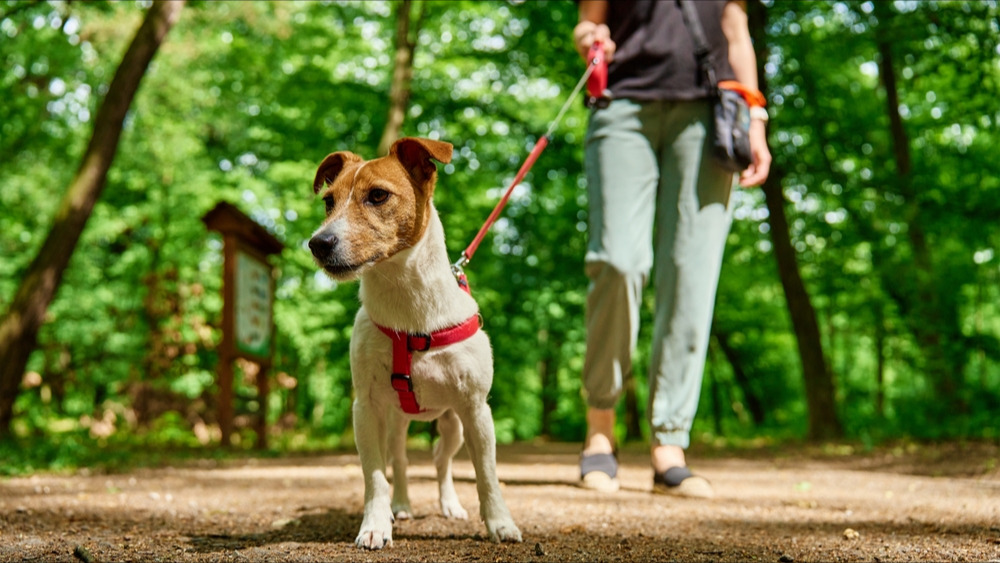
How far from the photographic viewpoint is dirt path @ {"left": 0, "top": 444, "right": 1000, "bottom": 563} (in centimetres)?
260

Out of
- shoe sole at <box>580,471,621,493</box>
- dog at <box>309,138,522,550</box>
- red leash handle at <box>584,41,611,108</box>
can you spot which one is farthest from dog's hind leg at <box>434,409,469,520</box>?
red leash handle at <box>584,41,611,108</box>

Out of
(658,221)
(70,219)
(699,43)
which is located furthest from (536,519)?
(70,219)

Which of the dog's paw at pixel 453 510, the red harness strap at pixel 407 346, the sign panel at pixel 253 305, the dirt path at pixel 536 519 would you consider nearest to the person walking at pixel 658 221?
the dirt path at pixel 536 519

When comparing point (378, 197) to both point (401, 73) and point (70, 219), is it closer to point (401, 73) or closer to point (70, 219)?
point (70, 219)

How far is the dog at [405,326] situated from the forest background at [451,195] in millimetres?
4377

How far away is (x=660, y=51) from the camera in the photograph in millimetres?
4215


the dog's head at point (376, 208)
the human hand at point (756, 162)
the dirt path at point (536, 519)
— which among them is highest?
the human hand at point (756, 162)

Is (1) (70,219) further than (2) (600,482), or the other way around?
(1) (70,219)

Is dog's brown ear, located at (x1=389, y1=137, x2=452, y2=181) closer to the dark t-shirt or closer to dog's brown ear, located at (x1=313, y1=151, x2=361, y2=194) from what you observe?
dog's brown ear, located at (x1=313, y1=151, x2=361, y2=194)

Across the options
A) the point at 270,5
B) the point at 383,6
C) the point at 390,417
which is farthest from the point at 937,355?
the point at 270,5

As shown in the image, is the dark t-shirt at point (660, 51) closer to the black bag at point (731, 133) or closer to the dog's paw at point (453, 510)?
the black bag at point (731, 133)

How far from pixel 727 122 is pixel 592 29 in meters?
0.83

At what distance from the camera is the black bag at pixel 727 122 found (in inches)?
161

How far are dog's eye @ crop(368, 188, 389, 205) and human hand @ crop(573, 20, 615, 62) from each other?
183 cm
